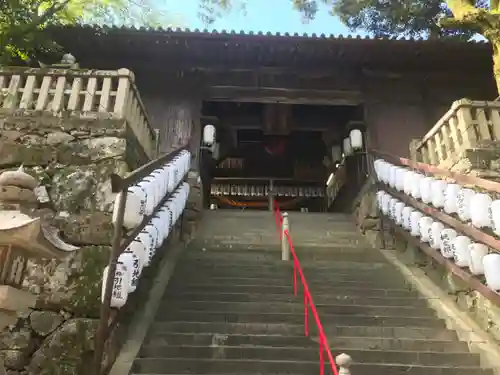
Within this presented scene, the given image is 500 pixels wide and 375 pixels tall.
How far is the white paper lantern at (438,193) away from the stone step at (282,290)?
1.61 meters

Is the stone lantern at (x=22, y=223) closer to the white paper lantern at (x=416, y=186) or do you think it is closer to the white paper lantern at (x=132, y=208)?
the white paper lantern at (x=132, y=208)

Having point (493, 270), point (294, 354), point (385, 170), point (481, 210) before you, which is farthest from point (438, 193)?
point (294, 354)

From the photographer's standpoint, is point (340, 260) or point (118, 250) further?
point (340, 260)

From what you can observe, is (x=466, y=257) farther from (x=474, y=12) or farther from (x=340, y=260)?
(x=474, y=12)

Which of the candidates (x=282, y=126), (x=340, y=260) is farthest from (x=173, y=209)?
(x=282, y=126)

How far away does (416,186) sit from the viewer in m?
7.88

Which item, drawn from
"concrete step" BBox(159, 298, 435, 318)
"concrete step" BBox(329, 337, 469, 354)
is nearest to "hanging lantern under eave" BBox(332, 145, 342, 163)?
"concrete step" BBox(159, 298, 435, 318)

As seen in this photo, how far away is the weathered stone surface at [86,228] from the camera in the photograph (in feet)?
20.8

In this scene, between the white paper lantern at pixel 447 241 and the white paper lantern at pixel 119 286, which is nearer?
the white paper lantern at pixel 119 286

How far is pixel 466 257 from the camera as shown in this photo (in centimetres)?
614

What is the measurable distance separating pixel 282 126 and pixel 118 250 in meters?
9.18

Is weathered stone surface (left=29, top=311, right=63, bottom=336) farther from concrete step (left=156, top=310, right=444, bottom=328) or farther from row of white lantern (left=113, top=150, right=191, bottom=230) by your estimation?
row of white lantern (left=113, top=150, right=191, bottom=230)

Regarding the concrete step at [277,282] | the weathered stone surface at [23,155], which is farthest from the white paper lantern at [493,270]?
the weathered stone surface at [23,155]

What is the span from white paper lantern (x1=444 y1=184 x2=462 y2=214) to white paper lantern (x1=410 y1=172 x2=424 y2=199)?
1113 millimetres
